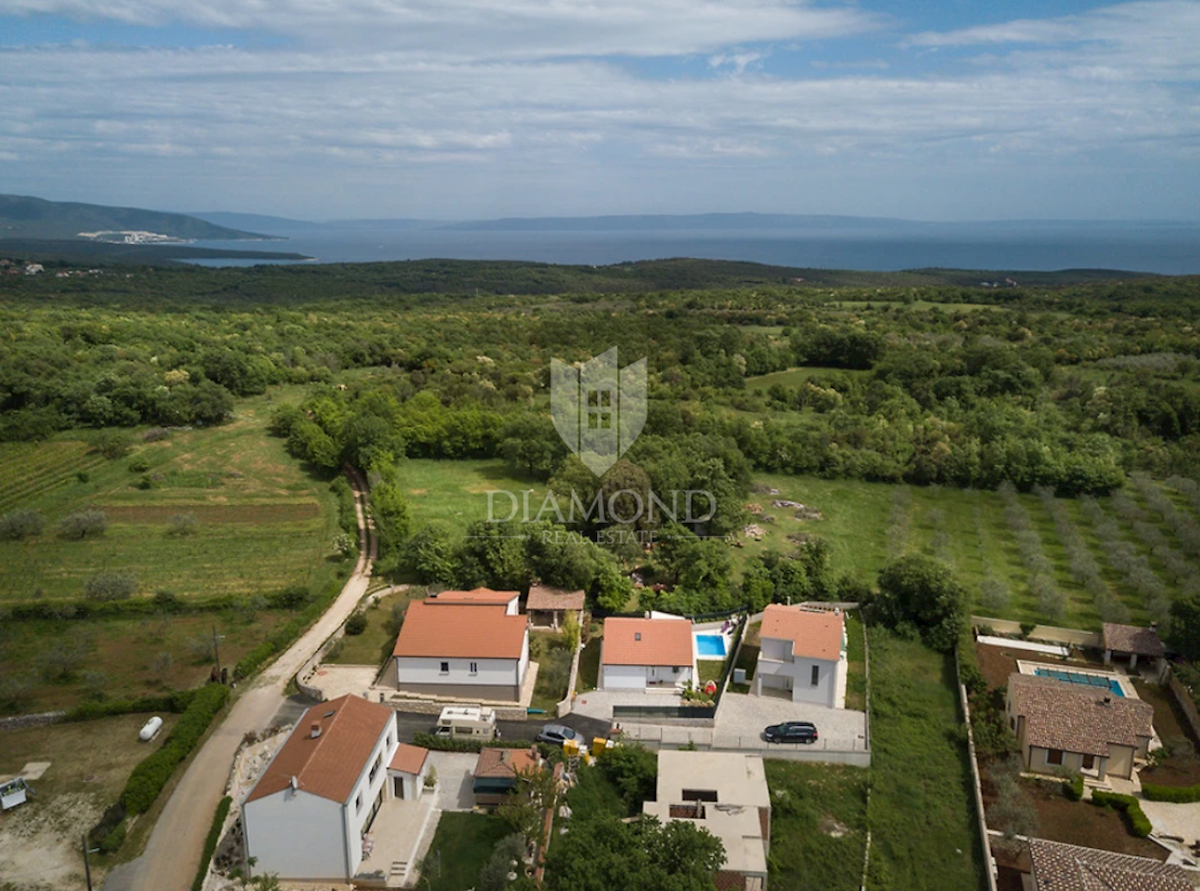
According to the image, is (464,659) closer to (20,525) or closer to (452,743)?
(452,743)

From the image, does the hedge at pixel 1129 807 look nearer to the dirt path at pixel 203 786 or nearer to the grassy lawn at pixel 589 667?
the grassy lawn at pixel 589 667

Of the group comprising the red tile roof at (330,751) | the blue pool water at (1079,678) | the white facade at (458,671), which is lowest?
the blue pool water at (1079,678)

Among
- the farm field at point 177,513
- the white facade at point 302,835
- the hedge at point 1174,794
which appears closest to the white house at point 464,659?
the white facade at point 302,835

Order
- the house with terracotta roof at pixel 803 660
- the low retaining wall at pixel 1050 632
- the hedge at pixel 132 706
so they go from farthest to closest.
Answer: the low retaining wall at pixel 1050 632
the house with terracotta roof at pixel 803 660
the hedge at pixel 132 706

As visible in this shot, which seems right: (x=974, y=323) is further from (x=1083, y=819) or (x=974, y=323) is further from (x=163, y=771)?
(x=163, y=771)

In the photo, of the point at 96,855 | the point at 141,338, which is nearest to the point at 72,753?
the point at 96,855
